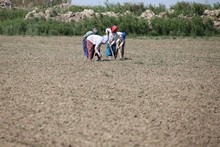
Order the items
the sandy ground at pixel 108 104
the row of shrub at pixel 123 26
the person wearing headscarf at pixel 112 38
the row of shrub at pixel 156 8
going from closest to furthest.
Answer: the sandy ground at pixel 108 104
the person wearing headscarf at pixel 112 38
the row of shrub at pixel 123 26
the row of shrub at pixel 156 8

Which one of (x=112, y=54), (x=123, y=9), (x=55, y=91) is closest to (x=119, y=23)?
(x=123, y=9)

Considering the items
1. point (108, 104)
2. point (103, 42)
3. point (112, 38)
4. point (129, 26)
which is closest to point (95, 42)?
point (103, 42)

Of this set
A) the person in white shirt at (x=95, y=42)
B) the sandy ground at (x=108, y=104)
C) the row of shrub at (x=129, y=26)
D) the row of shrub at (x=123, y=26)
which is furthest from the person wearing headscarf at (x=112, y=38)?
the row of shrub at (x=123, y=26)

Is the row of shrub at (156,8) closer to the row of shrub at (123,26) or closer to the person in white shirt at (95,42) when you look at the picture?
the row of shrub at (123,26)

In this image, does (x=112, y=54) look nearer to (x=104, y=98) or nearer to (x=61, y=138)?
(x=104, y=98)

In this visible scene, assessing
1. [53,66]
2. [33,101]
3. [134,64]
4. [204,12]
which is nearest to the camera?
[33,101]

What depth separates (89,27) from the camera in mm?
34500

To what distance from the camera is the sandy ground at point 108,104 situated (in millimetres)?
7156

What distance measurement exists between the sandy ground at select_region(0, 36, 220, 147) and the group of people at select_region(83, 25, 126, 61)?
518 millimetres

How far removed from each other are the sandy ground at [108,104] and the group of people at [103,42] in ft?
1.70

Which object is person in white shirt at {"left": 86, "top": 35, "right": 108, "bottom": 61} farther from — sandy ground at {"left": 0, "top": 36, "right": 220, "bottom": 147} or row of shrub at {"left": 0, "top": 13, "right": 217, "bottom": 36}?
row of shrub at {"left": 0, "top": 13, "right": 217, "bottom": 36}

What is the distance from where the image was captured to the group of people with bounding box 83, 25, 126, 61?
16500mm

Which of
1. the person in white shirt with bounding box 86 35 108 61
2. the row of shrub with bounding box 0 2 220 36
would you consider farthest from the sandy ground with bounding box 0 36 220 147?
the row of shrub with bounding box 0 2 220 36

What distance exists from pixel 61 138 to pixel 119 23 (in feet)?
93.6
